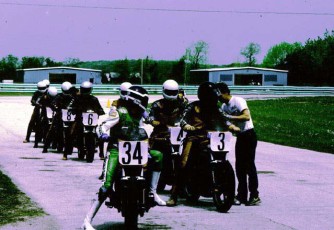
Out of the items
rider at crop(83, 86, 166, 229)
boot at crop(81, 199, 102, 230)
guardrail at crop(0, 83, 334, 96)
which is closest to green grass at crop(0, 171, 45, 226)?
boot at crop(81, 199, 102, 230)

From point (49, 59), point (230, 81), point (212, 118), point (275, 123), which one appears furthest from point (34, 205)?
point (49, 59)

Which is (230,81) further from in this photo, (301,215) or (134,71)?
(301,215)

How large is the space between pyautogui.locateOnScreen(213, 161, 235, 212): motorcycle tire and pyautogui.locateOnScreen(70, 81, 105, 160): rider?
784cm

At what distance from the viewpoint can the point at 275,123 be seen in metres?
37.1

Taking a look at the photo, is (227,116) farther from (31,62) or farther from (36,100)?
(31,62)

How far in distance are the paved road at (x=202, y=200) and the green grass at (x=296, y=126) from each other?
497 centimetres

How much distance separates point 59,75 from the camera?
111 m

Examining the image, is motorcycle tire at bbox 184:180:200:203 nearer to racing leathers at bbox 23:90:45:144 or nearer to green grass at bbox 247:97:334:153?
green grass at bbox 247:97:334:153

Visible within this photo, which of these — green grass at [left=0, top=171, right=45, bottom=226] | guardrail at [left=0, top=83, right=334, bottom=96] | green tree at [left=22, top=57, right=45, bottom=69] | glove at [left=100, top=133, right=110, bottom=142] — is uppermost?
green tree at [left=22, top=57, right=45, bottom=69]

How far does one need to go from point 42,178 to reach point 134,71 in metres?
117

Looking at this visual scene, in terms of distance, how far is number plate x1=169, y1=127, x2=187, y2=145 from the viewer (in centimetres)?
1260

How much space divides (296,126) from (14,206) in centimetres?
2490

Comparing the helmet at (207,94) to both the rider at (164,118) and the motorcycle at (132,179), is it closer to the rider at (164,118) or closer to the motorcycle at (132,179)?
the rider at (164,118)

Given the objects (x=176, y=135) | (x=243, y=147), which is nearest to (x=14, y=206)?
(x=176, y=135)
